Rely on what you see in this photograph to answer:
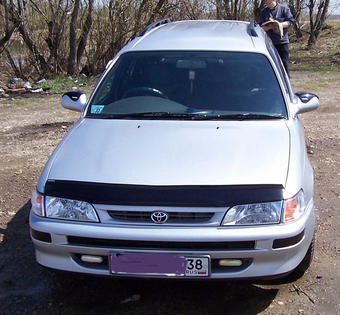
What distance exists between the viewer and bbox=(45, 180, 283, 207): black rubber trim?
265 cm

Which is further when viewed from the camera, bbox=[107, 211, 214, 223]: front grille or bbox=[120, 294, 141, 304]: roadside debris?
bbox=[120, 294, 141, 304]: roadside debris

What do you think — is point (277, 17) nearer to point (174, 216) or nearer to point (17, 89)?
point (174, 216)

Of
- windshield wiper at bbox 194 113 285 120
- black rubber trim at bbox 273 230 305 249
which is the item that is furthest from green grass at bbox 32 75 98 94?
black rubber trim at bbox 273 230 305 249

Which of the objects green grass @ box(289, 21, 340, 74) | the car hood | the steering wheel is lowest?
green grass @ box(289, 21, 340, 74)

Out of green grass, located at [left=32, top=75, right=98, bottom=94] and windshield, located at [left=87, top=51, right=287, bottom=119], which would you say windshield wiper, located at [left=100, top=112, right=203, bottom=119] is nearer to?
windshield, located at [left=87, top=51, right=287, bottom=119]

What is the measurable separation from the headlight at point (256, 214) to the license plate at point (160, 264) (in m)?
0.28

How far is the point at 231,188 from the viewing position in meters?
2.69

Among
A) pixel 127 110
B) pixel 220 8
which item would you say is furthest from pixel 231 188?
pixel 220 8

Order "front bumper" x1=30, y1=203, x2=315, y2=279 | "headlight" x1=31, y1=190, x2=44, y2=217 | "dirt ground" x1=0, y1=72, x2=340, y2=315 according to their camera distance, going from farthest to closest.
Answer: "dirt ground" x1=0, y1=72, x2=340, y2=315 < "headlight" x1=31, y1=190, x2=44, y2=217 < "front bumper" x1=30, y1=203, x2=315, y2=279

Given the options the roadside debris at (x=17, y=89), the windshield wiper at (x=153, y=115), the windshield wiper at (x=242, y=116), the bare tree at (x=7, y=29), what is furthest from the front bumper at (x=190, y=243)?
the bare tree at (x=7, y=29)

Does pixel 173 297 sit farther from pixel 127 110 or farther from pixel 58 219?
pixel 127 110

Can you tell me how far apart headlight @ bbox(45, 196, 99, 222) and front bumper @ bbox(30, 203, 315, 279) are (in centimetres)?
4

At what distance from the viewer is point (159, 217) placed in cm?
267

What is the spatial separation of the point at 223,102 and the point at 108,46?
31.9 ft
